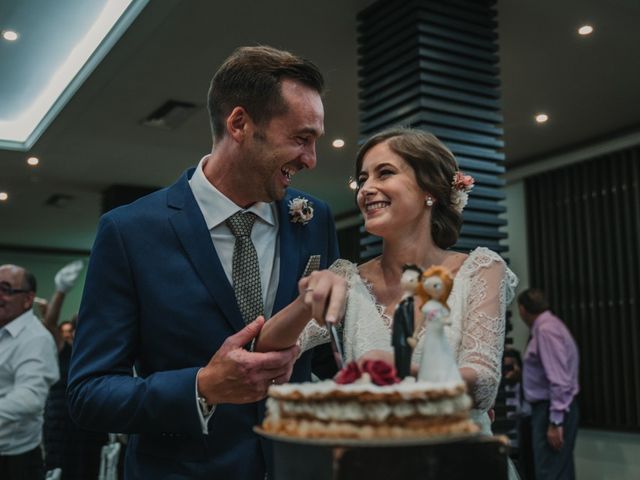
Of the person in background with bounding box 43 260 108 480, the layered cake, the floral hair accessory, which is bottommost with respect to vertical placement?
the person in background with bounding box 43 260 108 480

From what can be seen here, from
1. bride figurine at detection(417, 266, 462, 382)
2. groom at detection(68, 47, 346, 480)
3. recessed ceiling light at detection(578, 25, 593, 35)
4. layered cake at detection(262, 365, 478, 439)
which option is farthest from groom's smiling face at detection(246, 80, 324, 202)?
recessed ceiling light at detection(578, 25, 593, 35)

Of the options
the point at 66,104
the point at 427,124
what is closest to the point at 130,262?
the point at 427,124

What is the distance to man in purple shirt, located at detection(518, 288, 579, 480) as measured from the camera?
21.2 ft

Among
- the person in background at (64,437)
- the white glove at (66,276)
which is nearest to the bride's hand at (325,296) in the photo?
the white glove at (66,276)

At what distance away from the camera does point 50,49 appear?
682 centimetres

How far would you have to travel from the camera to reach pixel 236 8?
215 inches

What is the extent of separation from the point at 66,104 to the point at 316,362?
589 cm

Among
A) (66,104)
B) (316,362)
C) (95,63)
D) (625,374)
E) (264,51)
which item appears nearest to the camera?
(264,51)

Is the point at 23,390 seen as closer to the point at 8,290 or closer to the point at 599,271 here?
the point at 8,290

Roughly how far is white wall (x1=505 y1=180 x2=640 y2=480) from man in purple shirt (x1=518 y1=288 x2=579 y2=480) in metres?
1.91

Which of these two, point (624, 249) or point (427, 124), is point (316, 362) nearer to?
point (427, 124)

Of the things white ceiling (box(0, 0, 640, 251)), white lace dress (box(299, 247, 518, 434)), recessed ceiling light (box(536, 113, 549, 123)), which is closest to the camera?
white lace dress (box(299, 247, 518, 434))

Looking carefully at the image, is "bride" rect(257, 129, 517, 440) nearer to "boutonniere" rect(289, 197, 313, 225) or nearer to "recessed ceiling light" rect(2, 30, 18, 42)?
"boutonniere" rect(289, 197, 313, 225)

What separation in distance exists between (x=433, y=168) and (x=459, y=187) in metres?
0.10
